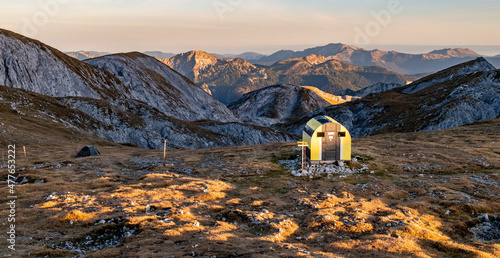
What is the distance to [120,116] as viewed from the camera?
348 ft

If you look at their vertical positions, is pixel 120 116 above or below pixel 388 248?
above

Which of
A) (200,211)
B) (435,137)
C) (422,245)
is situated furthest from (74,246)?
(435,137)

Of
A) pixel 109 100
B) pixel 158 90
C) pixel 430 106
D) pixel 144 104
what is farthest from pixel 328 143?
pixel 158 90

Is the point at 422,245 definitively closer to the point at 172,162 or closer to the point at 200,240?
the point at 200,240

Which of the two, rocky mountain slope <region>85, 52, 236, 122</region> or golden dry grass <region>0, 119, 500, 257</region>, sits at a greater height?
rocky mountain slope <region>85, 52, 236, 122</region>

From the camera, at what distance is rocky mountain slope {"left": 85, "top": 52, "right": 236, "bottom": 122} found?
160750 mm

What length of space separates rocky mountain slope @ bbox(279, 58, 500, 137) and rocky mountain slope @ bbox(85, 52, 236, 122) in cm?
5004

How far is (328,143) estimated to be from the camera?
143 ft

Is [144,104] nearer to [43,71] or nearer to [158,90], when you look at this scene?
[43,71]

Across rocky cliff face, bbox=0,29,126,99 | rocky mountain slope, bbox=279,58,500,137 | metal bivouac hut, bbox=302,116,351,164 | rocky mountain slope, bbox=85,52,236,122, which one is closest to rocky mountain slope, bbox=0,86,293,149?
rocky cliff face, bbox=0,29,126,99

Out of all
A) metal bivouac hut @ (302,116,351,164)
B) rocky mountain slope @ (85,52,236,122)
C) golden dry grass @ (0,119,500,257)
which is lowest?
golden dry grass @ (0,119,500,257)

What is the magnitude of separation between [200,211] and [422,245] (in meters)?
15.7

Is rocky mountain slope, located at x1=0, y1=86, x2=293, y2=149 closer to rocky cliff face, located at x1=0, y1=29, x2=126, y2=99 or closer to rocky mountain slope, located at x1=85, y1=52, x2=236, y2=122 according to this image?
rocky cliff face, located at x1=0, y1=29, x2=126, y2=99

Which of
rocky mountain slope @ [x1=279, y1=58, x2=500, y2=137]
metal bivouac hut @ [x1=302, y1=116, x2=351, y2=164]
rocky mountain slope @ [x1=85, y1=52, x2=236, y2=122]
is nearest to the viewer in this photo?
metal bivouac hut @ [x1=302, y1=116, x2=351, y2=164]
